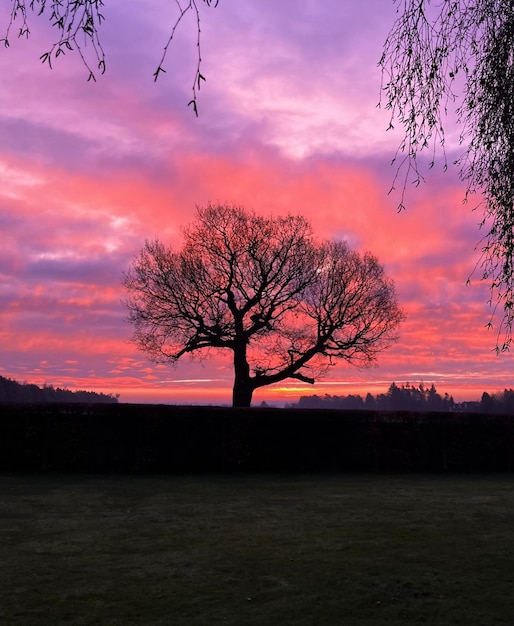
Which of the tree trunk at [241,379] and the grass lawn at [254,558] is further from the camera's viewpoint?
the tree trunk at [241,379]

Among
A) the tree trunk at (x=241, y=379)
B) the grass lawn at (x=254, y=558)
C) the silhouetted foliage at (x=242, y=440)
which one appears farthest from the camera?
the tree trunk at (x=241, y=379)

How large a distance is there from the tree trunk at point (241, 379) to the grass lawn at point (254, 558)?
15.5 metres

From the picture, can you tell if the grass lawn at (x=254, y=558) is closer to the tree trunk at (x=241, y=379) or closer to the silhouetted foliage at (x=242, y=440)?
the silhouetted foliage at (x=242, y=440)

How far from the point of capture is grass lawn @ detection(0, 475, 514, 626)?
229 inches

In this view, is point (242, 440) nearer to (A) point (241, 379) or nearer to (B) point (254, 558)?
(A) point (241, 379)

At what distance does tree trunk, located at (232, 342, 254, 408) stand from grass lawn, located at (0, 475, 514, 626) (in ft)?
50.9

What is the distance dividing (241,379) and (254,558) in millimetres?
22227

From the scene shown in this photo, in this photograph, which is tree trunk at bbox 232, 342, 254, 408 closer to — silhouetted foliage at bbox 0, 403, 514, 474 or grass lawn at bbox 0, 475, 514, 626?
silhouetted foliage at bbox 0, 403, 514, 474

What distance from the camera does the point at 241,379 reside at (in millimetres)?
30031

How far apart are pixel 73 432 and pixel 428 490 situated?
10.3 metres

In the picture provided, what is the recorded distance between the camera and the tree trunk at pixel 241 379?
2988 cm

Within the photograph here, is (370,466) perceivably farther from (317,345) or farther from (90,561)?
(90,561)

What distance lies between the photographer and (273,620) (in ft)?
18.2

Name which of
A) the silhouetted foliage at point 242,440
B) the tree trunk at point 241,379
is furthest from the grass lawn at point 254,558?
the tree trunk at point 241,379
